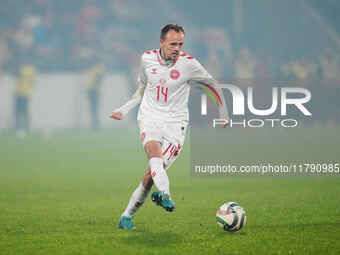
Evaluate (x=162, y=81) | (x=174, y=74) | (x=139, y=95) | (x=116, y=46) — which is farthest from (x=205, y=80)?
(x=116, y=46)

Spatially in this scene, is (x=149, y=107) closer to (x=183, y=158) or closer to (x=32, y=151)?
(x=183, y=158)

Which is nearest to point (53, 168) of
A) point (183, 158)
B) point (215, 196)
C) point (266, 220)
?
point (183, 158)

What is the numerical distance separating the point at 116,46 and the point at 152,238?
29.1 metres

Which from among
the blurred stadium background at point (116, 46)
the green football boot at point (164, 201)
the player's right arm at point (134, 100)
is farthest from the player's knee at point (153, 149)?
the blurred stadium background at point (116, 46)

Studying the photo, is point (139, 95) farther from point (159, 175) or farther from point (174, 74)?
point (159, 175)

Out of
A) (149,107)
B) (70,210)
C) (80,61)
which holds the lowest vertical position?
(70,210)

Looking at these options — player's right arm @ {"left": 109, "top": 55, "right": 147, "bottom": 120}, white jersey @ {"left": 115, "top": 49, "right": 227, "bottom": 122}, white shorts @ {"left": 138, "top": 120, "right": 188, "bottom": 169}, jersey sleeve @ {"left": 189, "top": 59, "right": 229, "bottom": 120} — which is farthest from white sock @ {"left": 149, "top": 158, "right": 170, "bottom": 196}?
jersey sleeve @ {"left": 189, "top": 59, "right": 229, "bottom": 120}

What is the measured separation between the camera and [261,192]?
10531 mm

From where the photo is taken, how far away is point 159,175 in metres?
6.22

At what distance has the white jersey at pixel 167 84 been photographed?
6691 mm

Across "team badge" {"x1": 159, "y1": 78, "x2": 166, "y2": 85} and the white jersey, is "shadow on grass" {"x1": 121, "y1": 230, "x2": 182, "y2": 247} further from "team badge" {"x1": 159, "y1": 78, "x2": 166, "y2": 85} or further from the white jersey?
"team badge" {"x1": 159, "y1": 78, "x2": 166, "y2": 85}

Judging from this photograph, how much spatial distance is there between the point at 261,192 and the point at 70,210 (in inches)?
125

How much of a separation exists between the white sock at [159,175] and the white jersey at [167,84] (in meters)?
0.48

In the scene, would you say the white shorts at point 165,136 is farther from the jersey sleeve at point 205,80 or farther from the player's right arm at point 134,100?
the jersey sleeve at point 205,80
